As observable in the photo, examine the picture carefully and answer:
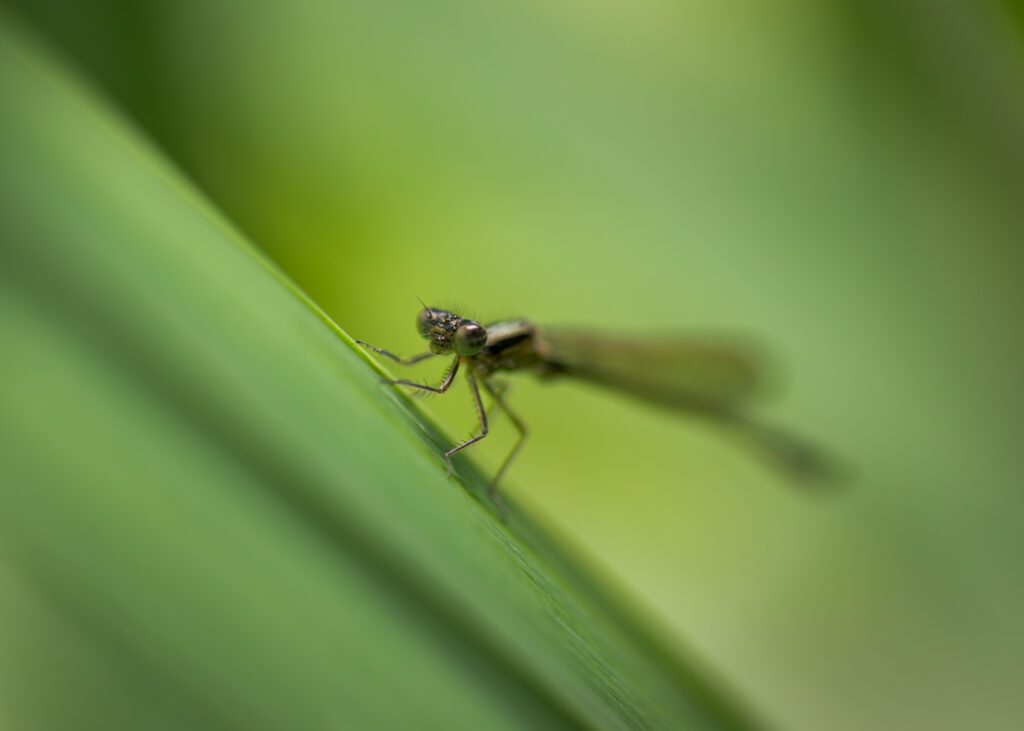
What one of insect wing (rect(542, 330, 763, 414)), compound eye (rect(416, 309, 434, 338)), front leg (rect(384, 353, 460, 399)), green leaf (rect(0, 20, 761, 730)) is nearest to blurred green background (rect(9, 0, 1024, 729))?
insect wing (rect(542, 330, 763, 414))

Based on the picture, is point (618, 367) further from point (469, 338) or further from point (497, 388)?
point (469, 338)

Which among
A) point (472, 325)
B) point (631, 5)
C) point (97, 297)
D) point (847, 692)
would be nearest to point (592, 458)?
point (472, 325)

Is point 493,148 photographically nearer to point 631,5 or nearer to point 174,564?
point 631,5

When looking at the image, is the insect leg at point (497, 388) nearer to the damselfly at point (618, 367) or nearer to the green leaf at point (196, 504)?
the damselfly at point (618, 367)

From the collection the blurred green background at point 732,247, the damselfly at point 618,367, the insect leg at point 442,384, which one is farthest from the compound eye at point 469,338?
the blurred green background at point 732,247

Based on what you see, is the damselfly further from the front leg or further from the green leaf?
the green leaf

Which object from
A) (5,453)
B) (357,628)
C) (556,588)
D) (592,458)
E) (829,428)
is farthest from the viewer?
A: (829,428)

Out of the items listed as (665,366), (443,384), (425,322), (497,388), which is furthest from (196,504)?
(665,366)

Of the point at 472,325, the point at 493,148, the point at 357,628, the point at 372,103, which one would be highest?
the point at 372,103
